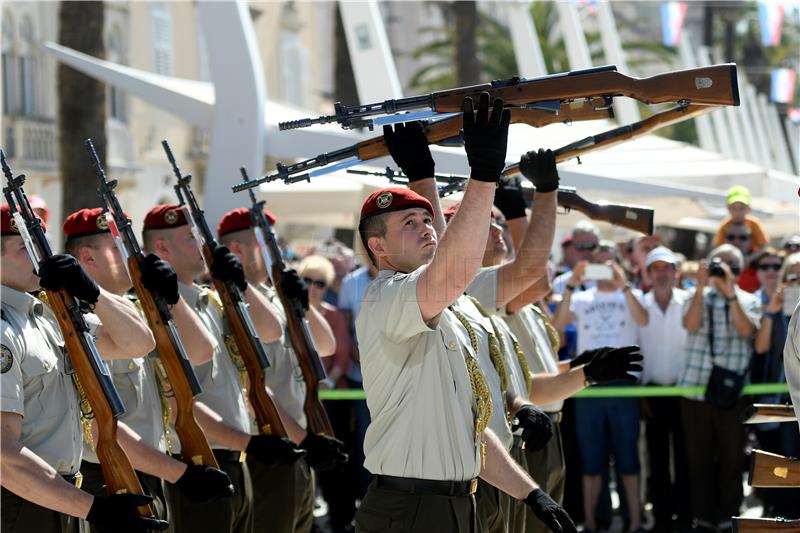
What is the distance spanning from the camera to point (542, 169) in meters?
5.78

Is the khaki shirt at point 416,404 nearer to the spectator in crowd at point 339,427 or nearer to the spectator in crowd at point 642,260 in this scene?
the spectator in crowd at point 339,427

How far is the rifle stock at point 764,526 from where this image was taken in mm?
4496

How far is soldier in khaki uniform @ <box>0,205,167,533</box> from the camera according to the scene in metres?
4.51

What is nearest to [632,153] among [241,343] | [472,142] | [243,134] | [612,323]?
[612,323]

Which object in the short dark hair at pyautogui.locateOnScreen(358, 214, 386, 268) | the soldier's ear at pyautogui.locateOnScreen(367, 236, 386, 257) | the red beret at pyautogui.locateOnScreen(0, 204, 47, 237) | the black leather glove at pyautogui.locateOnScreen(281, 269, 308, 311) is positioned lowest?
the black leather glove at pyautogui.locateOnScreen(281, 269, 308, 311)

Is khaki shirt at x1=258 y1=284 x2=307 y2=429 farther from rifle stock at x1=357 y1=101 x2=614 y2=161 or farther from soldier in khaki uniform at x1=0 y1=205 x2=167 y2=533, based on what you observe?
soldier in khaki uniform at x1=0 y1=205 x2=167 y2=533

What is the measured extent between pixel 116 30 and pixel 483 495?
24.8 m

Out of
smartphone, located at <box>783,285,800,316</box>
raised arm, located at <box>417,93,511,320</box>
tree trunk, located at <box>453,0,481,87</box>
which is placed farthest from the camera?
tree trunk, located at <box>453,0,481,87</box>

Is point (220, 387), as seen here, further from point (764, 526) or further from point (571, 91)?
point (764, 526)

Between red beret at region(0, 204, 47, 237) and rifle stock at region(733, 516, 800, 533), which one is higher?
red beret at region(0, 204, 47, 237)

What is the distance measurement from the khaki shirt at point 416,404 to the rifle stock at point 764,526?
→ 2.94ft

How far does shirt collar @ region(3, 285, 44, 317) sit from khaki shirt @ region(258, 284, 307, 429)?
7.60ft

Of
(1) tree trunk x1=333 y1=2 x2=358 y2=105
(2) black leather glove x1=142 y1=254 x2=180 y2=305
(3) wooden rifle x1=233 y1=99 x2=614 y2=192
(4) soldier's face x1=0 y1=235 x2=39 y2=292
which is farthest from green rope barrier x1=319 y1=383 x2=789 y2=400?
(1) tree trunk x1=333 y1=2 x2=358 y2=105

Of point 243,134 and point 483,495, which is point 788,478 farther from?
point 243,134
